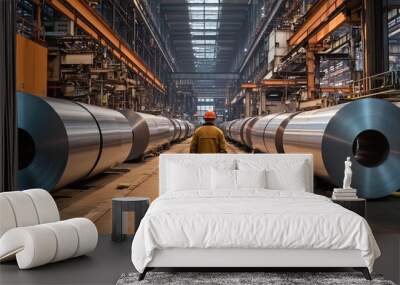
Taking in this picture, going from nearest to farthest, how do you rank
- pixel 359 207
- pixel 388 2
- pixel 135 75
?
pixel 359 207
pixel 388 2
pixel 135 75

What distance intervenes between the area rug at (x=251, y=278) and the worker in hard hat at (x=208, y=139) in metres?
3.37

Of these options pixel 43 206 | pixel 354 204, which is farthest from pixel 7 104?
pixel 354 204

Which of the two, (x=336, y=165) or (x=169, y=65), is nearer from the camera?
(x=336, y=165)

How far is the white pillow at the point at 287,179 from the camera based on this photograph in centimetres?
546

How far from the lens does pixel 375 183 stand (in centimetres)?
805

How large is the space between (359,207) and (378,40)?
808cm

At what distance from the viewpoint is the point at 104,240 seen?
5.41 meters

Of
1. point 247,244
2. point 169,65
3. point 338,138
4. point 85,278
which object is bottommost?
point 85,278

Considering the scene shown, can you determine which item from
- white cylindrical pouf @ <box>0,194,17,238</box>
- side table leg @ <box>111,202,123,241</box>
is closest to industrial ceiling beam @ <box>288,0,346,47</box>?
side table leg @ <box>111,202,123,241</box>

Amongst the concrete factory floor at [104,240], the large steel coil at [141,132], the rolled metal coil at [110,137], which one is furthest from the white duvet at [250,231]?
the large steel coil at [141,132]

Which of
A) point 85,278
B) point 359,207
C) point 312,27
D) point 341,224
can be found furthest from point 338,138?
point 312,27

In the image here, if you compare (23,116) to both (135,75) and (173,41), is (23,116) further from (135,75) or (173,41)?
(173,41)

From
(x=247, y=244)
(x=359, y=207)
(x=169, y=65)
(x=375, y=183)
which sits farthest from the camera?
(x=169, y=65)

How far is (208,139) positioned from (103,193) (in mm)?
2691
